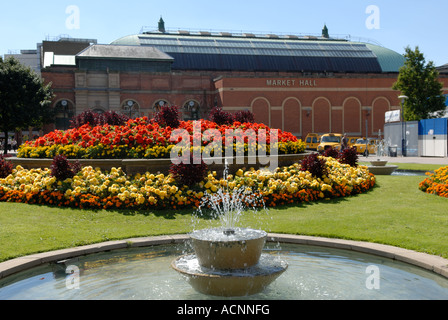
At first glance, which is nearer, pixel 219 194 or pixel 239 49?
pixel 219 194

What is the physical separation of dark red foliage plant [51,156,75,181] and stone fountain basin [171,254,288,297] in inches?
274

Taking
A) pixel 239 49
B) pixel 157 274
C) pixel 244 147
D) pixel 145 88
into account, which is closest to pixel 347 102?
pixel 239 49

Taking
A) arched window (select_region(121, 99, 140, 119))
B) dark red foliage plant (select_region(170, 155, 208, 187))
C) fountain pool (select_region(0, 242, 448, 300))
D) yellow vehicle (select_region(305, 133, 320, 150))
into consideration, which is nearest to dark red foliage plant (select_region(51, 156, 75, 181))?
dark red foliage plant (select_region(170, 155, 208, 187))

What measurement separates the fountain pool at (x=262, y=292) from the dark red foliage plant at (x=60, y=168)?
4.92 metres

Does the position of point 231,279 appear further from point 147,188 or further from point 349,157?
point 349,157

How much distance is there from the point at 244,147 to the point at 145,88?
146ft

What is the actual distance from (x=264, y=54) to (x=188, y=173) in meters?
53.4

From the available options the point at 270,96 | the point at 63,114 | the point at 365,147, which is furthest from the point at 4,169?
the point at 63,114

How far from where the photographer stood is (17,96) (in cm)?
4344

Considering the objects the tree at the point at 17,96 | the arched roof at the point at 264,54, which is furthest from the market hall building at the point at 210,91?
the tree at the point at 17,96

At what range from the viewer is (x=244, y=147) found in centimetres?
1359

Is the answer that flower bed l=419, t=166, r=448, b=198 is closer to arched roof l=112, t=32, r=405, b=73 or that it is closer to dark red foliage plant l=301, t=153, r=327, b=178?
dark red foliage plant l=301, t=153, r=327, b=178

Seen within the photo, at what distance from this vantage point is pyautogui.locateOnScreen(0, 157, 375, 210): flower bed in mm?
11188

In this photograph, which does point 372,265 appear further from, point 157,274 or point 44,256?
point 44,256
